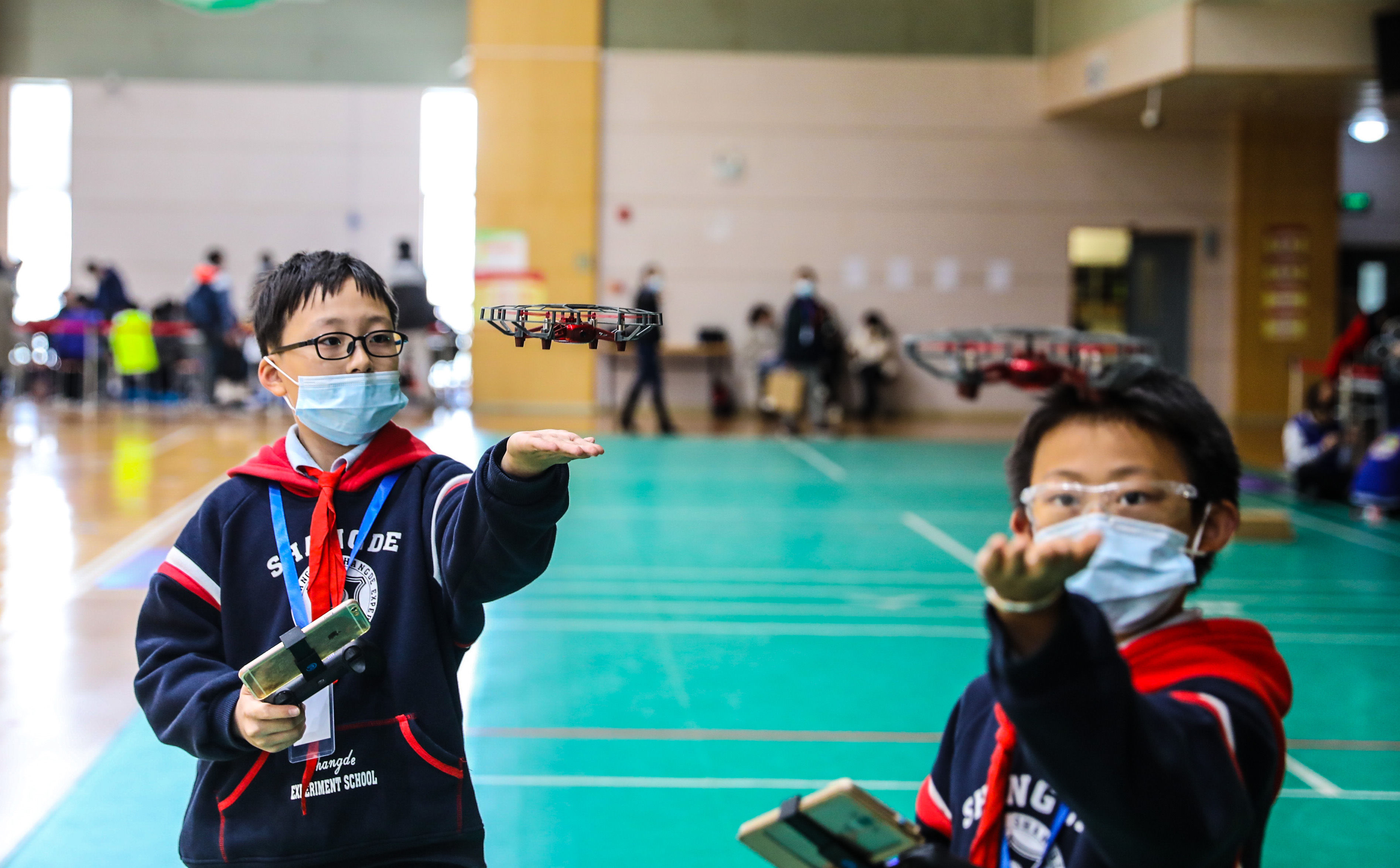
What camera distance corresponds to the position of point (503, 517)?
1754 mm

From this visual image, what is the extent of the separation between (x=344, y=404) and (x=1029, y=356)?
108 centimetres

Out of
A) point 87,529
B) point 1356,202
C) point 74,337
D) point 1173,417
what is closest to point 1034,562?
point 1173,417

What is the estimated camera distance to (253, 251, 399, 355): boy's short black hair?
2.01 m

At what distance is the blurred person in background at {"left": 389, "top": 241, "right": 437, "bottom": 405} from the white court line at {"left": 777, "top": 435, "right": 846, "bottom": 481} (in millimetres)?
4055

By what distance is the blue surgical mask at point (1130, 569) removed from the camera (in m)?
1.54

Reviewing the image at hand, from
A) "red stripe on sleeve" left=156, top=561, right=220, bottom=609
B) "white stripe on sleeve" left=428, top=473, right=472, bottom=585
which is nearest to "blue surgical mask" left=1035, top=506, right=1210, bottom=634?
"white stripe on sleeve" left=428, top=473, right=472, bottom=585

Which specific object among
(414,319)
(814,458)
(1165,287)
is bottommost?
(814,458)

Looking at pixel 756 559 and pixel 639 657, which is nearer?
pixel 639 657

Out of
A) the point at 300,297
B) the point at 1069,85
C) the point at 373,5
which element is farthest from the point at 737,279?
the point at 300,297

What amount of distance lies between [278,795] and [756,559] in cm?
603

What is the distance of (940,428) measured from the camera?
1841cm

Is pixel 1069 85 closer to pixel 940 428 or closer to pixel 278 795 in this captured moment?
pixel 940 428

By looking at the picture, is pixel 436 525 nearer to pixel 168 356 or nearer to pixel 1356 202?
pixel 168 356

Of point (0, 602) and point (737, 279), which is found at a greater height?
point (737, 279)
